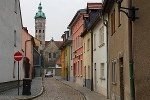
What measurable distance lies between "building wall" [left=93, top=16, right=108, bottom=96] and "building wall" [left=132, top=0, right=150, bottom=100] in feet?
26.5

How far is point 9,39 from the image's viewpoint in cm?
2498

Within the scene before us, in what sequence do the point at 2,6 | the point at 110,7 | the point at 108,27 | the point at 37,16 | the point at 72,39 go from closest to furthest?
the point at 110,7
the point at 108,27
the point at 2,6
the point at 72,39
the point at 37,16

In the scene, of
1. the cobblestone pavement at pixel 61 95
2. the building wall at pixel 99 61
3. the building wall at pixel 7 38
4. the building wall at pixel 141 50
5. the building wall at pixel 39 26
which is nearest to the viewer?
the building wall at pixel 141 50

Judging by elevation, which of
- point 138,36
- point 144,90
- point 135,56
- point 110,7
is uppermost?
point 110,7

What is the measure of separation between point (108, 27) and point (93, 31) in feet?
24.6


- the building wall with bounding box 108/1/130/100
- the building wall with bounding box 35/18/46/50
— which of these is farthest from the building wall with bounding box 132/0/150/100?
the building wall with bounding box 35/18/46/50

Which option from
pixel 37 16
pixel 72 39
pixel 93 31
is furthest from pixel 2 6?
pixel 37 16

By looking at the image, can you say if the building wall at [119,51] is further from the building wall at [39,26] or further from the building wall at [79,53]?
the building wall at [39,26]

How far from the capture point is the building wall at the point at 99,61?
67.6 feet

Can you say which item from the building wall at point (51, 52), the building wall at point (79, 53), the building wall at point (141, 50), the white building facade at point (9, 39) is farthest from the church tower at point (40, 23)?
the building wall at point (141, 50)

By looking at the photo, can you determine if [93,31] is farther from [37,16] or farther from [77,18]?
[37,16]

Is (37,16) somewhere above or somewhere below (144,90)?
above

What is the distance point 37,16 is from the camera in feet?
504

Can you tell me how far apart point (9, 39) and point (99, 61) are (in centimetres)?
726
